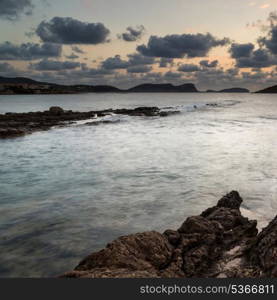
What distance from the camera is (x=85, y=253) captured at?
28.6 feet

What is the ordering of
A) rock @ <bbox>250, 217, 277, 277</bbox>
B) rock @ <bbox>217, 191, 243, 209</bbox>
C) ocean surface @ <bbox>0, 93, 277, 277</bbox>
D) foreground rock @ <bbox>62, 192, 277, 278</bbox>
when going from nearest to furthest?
rock @ <bbox>250, 217, 277, 277</bbox>, foreground rock @ <bbox>62, 192, 277, 278</bbox>, ocean surface @ <bbox>0, 93, 277, 277</bbox>, rock @ <bbox>217, 191, 243, 209</bbox>

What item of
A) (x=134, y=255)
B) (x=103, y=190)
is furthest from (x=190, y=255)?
(x=103, y=190)

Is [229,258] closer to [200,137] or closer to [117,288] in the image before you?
[117,288]

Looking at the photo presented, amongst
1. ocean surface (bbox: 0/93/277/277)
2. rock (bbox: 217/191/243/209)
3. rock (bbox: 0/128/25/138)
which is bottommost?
ocean surface (bbox: 0/93/277/277)

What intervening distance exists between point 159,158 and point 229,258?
50.7ft

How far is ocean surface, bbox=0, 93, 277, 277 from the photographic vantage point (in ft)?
30.4

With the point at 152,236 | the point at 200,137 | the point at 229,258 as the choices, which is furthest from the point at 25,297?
the point at 200,137

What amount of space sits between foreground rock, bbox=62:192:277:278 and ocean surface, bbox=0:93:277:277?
2.22m

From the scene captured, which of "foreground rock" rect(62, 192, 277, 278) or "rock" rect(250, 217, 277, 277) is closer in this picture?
"rock" rect(250, 217, 277, 277)

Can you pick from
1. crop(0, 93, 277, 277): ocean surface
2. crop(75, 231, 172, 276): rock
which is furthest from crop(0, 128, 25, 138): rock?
crop(75, 231, 172, 276): rock

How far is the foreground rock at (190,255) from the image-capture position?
233 inches

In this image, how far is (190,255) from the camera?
22.7ft

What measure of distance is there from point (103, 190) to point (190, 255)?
8.18 m

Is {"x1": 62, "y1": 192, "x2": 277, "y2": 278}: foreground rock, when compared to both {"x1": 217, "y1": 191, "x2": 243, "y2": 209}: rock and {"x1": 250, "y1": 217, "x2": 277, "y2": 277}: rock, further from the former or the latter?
{"x1": 217, "y1": 191, "x2": 243, "y2": 209}: rock
